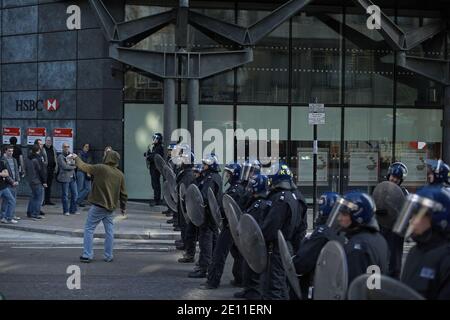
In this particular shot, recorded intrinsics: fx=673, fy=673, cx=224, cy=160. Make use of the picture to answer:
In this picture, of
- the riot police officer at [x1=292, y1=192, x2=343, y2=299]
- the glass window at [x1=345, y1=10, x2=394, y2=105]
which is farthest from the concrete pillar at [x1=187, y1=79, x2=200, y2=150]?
the riot police officer at [x1=292, y1=192, x2=343, y2=299]

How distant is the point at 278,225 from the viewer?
738cm

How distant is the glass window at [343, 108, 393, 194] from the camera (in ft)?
69.3

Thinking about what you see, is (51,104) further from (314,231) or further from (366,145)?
(314,231)

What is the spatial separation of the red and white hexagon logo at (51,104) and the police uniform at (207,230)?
10824 millimetres

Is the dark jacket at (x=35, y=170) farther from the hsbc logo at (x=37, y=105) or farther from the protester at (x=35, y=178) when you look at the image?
the hsbc logo at (x=37, y=105)

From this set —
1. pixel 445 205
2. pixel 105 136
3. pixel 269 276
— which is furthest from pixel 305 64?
pixel 445 205

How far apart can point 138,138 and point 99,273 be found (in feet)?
33.0

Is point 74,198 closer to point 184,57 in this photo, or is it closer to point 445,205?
point 184,57

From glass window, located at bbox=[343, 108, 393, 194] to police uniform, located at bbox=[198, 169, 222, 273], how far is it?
11.2 meters

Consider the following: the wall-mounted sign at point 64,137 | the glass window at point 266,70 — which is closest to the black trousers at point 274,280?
the glass window at point 266,70

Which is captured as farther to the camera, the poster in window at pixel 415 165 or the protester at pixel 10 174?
the poster in window at pixel 415 165

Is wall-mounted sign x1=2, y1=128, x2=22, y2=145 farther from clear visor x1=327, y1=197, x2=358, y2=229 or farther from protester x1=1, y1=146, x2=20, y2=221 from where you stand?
clear visor x1=327, y1=197, x2=358, y2=229

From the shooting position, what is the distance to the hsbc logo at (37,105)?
20328 millimetres

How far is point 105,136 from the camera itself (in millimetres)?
19781
